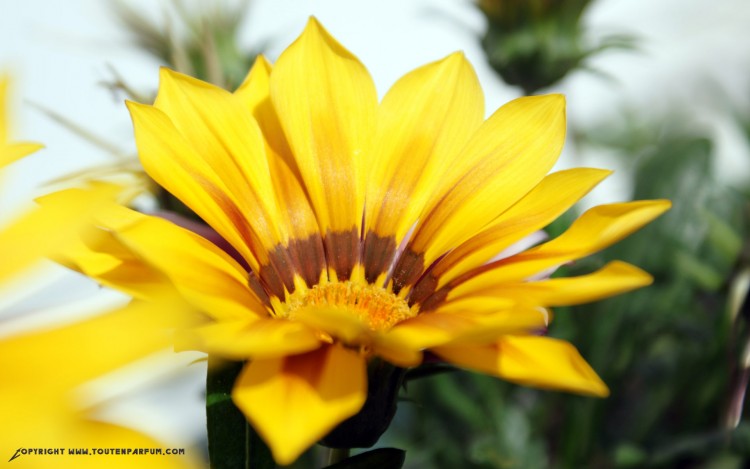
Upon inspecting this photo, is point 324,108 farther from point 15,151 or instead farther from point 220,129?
point 15,151

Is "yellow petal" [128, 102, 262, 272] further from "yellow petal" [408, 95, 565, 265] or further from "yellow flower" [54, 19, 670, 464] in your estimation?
"yellow petal" [408, 95, 565, 265]

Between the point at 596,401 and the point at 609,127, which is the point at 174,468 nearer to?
the point at 596,401

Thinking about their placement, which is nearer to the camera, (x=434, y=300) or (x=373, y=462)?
(x=373, y=462)

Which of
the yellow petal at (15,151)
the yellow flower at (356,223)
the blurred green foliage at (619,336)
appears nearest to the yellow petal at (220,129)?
the yellow flower at (356,223)

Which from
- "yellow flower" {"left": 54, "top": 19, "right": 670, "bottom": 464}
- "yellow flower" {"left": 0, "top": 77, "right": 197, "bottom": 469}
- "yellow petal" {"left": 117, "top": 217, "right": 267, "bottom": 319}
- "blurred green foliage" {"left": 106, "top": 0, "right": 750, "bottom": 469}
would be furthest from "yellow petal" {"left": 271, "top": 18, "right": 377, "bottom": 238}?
"blurred green foliage" {"left": 106, "top": 0, "right": 750, "bottom": 469}

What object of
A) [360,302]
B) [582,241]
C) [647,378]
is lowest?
[647,378]

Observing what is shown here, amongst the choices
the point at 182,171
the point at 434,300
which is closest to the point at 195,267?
the point at 182,171

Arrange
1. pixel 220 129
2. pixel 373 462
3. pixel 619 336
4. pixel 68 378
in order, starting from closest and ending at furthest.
→ pixel 68 378
pixel 373 462
pixel 220 129
pixel 619 336

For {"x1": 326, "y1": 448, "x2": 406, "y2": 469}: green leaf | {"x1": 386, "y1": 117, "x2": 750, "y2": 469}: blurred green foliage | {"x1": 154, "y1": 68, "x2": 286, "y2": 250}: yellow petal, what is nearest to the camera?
{"x1": 326, "y1": 448, "x2": 406, "y2": 469}: green leaf
